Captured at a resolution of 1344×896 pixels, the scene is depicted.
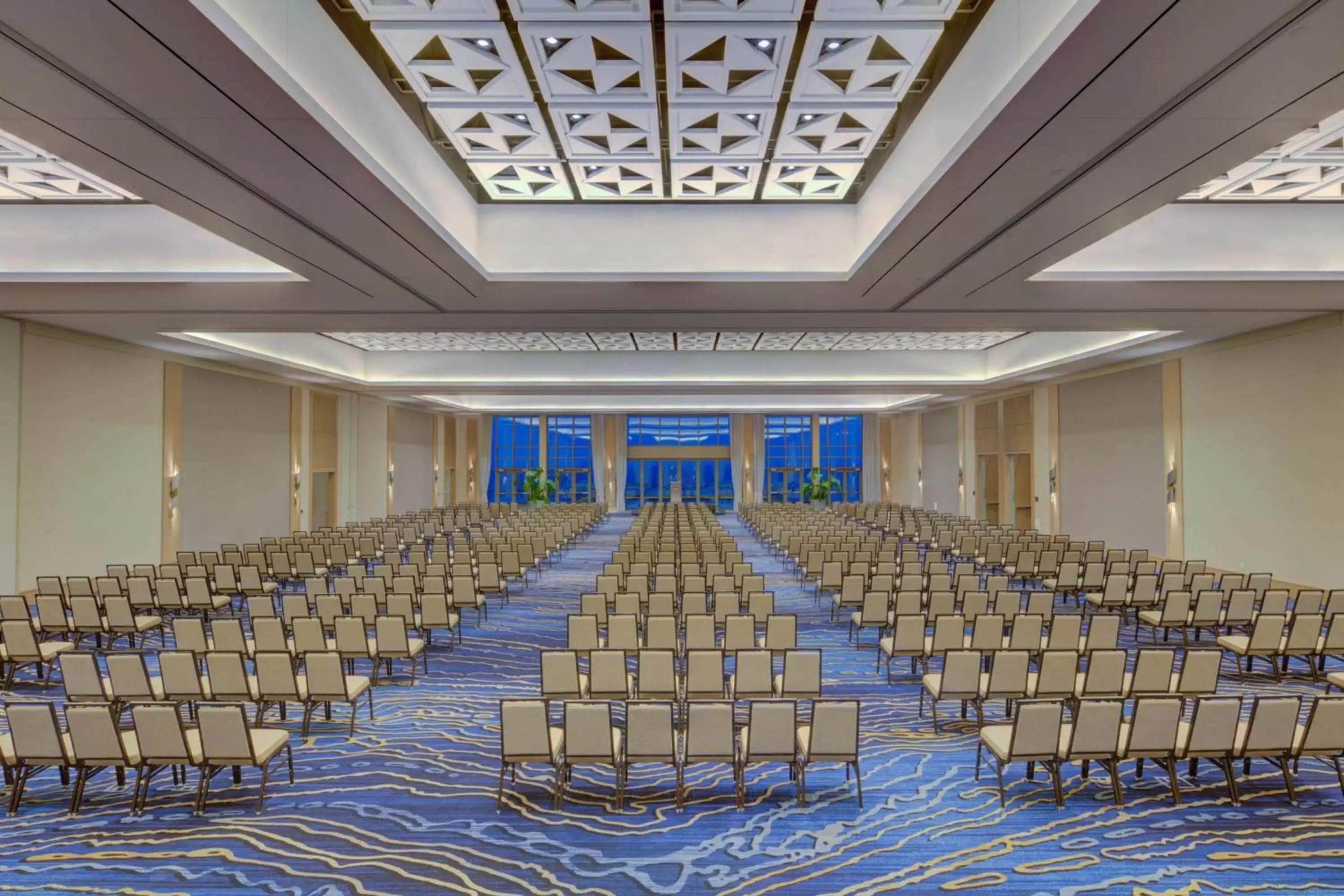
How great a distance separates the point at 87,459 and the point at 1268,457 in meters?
19.1

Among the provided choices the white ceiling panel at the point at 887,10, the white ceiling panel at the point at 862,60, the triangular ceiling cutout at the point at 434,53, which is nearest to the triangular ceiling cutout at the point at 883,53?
the white ceiling panel at the point at 862,60

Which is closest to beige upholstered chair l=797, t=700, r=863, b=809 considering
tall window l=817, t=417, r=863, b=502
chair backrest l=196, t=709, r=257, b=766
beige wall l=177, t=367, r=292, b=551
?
chair backrest l=196, t=709, r=257, b=766

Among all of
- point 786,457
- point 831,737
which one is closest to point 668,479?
point 786,457

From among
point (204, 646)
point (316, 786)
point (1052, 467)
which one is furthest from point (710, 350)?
point (316, 786)

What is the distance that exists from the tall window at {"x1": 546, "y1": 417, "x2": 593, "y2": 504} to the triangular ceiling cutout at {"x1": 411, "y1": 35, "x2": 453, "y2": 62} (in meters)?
32.1

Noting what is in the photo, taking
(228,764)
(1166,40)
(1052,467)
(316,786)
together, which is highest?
(1166,40)

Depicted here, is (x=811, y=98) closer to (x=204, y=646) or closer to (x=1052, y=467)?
(x=204, y=646)

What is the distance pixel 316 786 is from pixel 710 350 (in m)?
15.1

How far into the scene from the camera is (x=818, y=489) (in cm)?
3325

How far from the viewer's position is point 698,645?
25.7 ft

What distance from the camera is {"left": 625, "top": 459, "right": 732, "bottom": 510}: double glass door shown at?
38.1m

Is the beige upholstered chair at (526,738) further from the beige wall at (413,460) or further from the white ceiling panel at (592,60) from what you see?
the beige wall at (413,460)

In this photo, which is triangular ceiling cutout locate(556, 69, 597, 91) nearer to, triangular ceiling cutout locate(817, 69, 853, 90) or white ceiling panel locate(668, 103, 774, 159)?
white ceiling panel locate(668, 103, 774, 159)

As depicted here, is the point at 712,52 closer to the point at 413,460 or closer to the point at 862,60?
the point at 862,60
